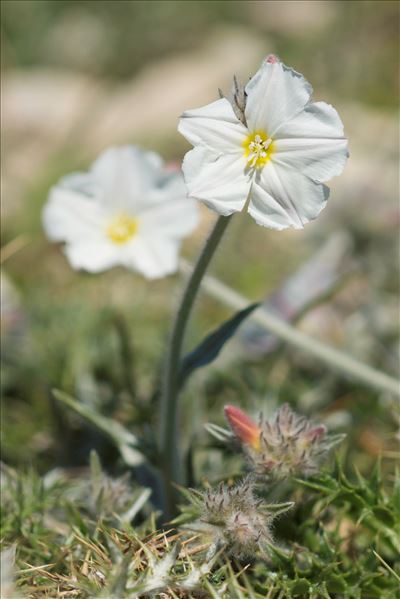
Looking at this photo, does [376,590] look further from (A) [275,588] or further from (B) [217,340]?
(B) [217,340]

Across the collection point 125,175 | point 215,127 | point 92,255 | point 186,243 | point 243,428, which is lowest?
point 186,243

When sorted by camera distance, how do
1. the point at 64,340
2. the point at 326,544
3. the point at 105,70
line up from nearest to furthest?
the point at 326,544
the point at 64,340
the point at 105,70

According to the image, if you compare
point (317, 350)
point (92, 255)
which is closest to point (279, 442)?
point (317, 350)

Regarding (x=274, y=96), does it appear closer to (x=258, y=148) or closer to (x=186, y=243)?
(x=258, y=148)

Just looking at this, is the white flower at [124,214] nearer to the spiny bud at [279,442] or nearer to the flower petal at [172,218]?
the flower petal at [172,218]

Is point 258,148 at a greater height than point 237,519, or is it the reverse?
point 258,148

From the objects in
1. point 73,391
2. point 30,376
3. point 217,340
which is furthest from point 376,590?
point 30,376

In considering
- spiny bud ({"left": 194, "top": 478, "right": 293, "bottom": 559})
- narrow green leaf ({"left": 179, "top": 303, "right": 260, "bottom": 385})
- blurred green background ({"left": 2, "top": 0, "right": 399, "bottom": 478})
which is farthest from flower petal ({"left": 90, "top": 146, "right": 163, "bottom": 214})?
spiny bud ({"left": 194, "top": 478, "right": 293, "bottom": 559})

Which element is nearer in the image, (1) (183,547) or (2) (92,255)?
(1) (183,547)
